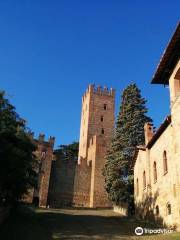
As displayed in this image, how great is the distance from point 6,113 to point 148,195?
11.9m

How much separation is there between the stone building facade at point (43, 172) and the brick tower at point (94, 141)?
18.5 ft

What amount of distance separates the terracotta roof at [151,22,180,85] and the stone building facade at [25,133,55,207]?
97.2 feet

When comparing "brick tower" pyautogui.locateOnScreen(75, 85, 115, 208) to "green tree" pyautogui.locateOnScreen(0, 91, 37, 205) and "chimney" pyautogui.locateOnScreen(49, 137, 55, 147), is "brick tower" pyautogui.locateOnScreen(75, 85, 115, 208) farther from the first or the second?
"green tree" pyautogui.locateOnScreen(0, 91, 37, 205)

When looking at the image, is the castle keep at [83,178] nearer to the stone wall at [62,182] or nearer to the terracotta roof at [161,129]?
the stone wall at [62,182]

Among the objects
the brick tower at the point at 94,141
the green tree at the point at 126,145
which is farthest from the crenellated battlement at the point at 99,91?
the green tree at the point at 126,145

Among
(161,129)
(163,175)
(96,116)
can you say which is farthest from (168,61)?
(96,116)

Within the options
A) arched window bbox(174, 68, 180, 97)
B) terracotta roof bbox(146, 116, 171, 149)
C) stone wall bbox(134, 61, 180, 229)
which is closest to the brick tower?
stone wall bbox(134, 61, 180, 229)

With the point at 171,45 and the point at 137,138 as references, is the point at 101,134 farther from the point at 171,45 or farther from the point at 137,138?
the point at 171,45

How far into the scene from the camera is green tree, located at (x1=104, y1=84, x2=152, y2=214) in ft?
107

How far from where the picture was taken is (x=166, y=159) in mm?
19922

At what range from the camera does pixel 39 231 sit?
18.2 metres

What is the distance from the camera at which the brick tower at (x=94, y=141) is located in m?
51.0

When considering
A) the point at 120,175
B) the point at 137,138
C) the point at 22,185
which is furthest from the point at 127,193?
the point at 22,185

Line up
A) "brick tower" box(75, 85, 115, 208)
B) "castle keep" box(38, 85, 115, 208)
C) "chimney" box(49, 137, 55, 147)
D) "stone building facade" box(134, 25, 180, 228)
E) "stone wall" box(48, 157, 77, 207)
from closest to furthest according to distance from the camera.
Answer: "stone building facade" box(134, 25, 180, 228)
"stone wall" box(48, 157, 77, 207)
"castle keep" box(38, 85, 115, 208)
"brick tower" box(75, 85, 115, 208)
"chimney" box(49, 137, 55, 147)
